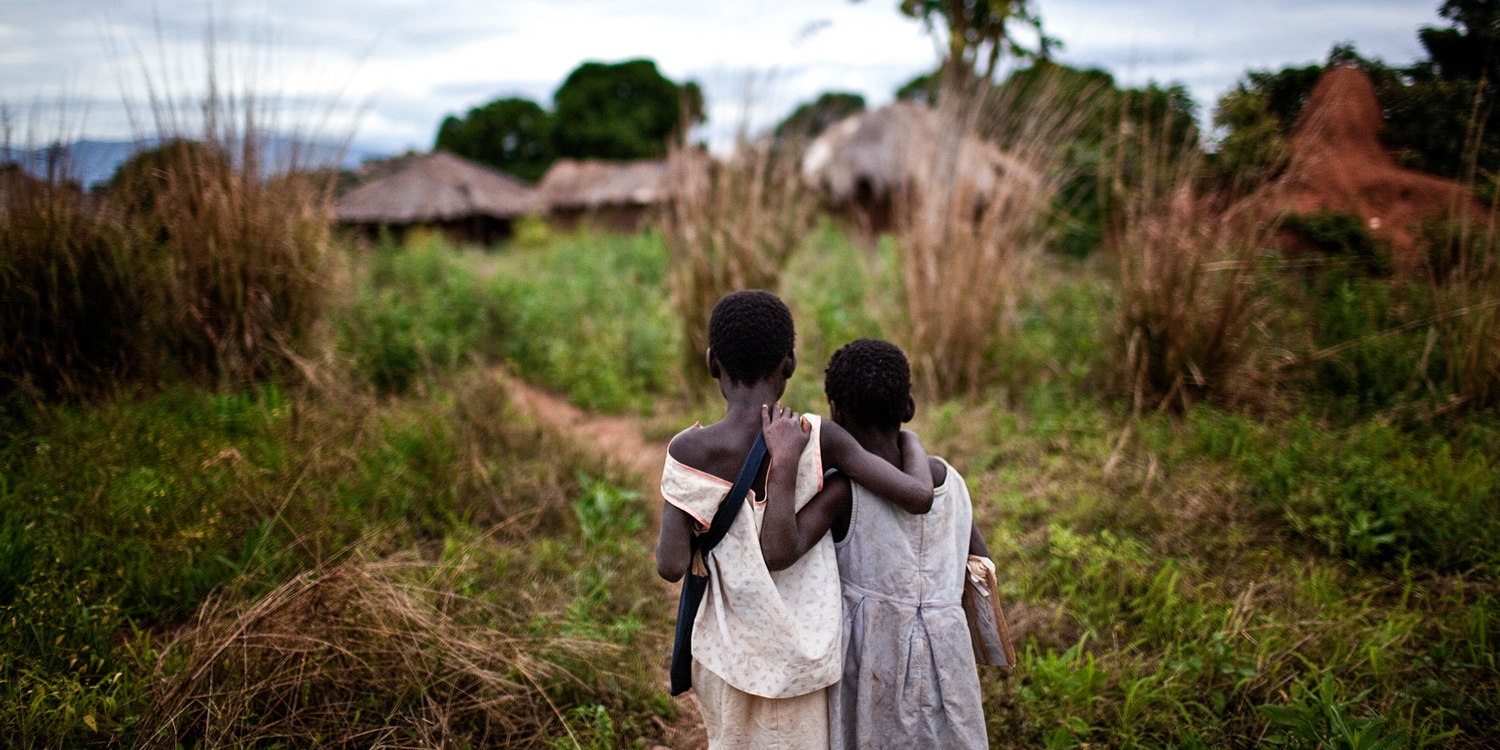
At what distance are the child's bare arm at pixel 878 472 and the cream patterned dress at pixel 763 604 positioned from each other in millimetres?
26

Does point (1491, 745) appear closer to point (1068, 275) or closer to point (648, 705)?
point (648, 705)

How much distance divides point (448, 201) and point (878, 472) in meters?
13.9

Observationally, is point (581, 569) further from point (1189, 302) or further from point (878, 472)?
point (1189, 302)

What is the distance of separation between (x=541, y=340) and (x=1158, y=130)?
3621mm

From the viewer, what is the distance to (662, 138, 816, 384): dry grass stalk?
429cm

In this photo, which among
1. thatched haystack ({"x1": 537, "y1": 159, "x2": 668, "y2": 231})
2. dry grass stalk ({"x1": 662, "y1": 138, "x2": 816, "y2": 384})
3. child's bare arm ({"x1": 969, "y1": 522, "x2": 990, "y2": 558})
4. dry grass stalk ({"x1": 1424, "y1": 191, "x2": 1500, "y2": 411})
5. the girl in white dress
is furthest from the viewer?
thatched haystack ({"x1": 537, "y1": 159, "x2": 668, "y2": 231})

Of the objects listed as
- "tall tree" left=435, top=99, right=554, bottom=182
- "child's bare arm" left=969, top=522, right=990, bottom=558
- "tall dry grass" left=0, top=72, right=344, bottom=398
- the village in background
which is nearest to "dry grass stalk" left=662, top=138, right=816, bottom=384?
the village in background

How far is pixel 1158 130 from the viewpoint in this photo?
3.94m

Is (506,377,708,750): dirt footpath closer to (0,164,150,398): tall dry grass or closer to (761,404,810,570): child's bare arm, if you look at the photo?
(761,404,810,570): child's bare arm

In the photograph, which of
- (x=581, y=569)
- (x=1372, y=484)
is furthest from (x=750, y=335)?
(x=1372, y=484)

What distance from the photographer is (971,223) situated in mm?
3943

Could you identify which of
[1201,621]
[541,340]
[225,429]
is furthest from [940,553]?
[541,340]

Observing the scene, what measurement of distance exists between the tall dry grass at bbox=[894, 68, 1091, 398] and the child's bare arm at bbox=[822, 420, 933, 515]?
8.54 feet

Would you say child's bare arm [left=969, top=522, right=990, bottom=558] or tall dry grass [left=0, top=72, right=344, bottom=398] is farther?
tall dry grass [left=0, top=72, right=344, bottom=398]
